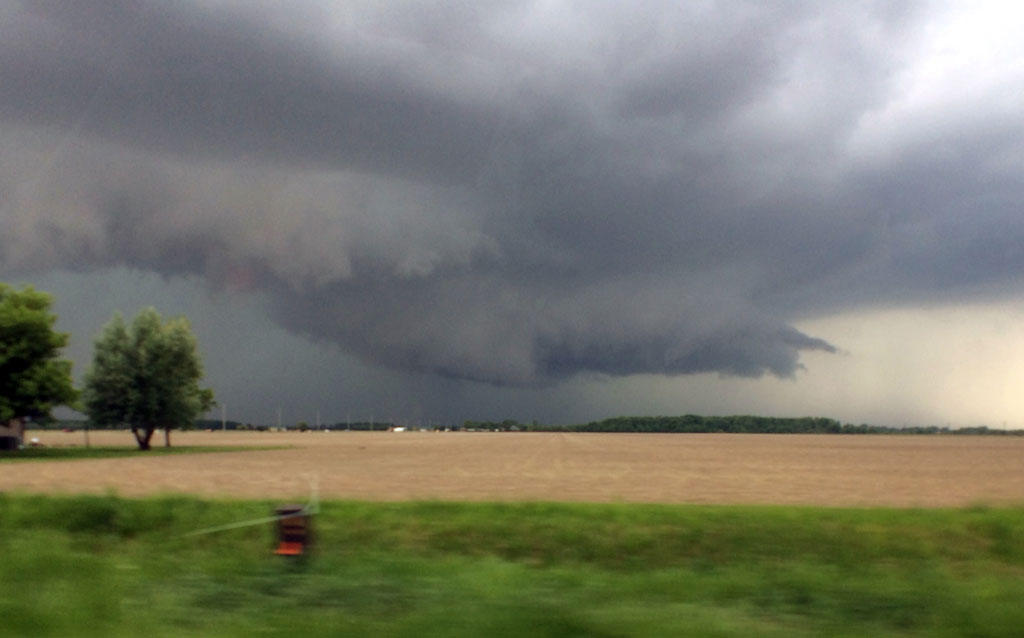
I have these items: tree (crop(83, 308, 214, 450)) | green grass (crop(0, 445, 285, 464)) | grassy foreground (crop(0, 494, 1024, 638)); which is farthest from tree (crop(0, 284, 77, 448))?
grassy foreground (crop(0, 494, 1024, 638))

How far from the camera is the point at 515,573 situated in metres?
13.9

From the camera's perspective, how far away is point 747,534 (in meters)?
22.1

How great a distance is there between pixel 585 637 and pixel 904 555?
15.4 meters

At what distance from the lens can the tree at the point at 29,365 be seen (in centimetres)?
6712

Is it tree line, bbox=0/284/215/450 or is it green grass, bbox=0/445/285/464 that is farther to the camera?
tree line, bbox=0/284/215/450

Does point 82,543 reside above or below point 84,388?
below

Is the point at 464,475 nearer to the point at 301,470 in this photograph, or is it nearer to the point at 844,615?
the point at 301,470

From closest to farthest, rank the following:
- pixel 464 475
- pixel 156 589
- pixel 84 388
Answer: pixel 156 589
pixel 464 475
pixel 84 388

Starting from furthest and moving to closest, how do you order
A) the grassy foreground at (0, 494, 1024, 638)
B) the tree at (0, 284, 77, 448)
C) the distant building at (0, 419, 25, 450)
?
1. the distant building at (0, 419, 25, 450)
2. the tree at (0, 284, 77, 448)
3. the grassy foreground at (0, 494, 1024, 638)

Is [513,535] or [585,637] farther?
[513,535]

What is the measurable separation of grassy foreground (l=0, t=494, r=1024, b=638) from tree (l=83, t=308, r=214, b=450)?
206 ft

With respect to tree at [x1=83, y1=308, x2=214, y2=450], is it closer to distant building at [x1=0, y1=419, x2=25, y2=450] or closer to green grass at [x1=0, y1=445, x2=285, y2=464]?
green grass at [x1=0, y1=445, x2=285, y2=464]

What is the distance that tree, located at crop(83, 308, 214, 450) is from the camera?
8550 cm

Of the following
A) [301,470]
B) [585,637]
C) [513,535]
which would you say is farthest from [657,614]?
[301,470]
